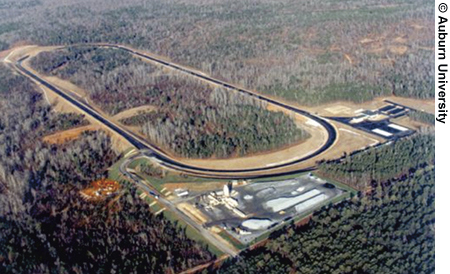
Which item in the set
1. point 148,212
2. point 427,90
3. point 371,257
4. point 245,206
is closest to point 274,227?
point 245,206

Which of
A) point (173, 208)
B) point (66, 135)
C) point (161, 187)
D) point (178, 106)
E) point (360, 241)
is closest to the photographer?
point (360, 241)

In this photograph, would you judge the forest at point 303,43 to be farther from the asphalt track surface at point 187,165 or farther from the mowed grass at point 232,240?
the mowed grass at point 232,240

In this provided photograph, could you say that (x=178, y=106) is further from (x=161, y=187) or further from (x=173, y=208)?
(x=173, y=208)

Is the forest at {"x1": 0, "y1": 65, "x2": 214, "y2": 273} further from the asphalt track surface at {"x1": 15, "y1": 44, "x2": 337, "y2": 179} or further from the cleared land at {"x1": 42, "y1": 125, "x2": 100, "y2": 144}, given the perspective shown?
the asphalt track surface at {"x1": 15, "y1": 44, "x2": 337, "y2": 179}

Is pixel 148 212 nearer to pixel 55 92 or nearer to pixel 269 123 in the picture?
pixel 269 123

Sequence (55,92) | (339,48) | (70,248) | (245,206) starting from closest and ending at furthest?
(70,248) → (245,206) → (55,92) → (339,48)

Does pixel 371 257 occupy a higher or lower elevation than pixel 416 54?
lower

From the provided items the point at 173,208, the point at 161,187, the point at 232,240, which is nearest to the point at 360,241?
the point at 232,240

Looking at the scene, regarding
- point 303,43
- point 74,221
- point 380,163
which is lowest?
point 74,221
